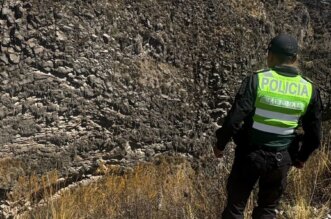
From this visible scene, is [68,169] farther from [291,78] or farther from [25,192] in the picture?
[291,78]

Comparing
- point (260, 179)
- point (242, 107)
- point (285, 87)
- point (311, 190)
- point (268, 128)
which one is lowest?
point (311, 190)

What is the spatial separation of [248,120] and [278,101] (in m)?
0.22

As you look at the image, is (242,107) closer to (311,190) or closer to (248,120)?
(248,120)

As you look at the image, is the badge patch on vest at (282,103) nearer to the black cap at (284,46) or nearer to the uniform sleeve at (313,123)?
the uniform sleeve at (313,123)

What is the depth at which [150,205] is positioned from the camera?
413cm

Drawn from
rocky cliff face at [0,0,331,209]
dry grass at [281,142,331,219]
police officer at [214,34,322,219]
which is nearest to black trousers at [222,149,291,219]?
police officer at [214,34,322,219]

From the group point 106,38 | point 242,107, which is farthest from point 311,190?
point 106,38

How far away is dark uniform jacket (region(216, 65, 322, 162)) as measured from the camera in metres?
3.11

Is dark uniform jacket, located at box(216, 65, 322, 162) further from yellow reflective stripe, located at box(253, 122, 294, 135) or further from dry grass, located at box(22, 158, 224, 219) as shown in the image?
dry grass, located at box(22, 158, 224, 219)

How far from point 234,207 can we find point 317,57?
2.33m

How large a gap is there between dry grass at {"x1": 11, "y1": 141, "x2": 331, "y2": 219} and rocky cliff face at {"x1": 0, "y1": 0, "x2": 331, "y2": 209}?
14 centimetres

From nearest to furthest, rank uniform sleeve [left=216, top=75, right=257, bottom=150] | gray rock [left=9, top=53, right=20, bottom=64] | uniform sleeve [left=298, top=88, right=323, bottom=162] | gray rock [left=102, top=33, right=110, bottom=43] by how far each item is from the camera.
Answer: uniform sleeve [left=216, top=75, right=257, bottom=150]
uniform sleeve [left=298, top=88, right=323, bottom=162]
gray rock [left=9, top=53, right=20, bottom=64]
gray rock [left=102, top=33, right=110, bottom=43]

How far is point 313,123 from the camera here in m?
3.27

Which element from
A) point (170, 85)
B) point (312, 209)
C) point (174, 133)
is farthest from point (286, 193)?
point (170, 85)
